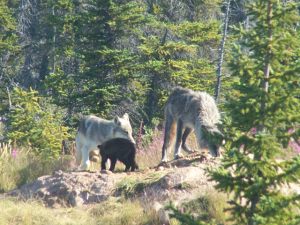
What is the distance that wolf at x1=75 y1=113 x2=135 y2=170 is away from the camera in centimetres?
1175

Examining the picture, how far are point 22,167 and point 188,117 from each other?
374cm

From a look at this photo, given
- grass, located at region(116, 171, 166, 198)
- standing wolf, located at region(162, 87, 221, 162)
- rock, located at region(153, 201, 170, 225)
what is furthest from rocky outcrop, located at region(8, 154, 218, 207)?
standing wolf, located at region(162, 87, 221, 162)

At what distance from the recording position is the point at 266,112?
17.7 feet

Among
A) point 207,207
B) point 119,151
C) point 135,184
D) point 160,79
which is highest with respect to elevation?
point 160,79

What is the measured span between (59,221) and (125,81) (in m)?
10.9

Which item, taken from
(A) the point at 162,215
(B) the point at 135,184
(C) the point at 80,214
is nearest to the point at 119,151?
(B) the point at 135,184

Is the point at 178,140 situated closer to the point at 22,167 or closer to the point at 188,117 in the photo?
the point at 188,117

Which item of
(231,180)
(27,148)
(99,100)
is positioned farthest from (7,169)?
(231,180)

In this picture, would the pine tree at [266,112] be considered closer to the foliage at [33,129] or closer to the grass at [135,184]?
the grass at [135,184]

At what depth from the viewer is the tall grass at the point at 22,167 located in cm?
1187

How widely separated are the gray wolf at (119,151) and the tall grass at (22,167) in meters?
1.83

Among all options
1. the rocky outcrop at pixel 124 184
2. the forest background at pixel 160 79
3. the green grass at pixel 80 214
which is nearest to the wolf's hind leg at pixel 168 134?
the rocky outcrop at pixel 124 184

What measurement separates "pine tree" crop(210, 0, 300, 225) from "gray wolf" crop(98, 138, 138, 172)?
5575 millimetres

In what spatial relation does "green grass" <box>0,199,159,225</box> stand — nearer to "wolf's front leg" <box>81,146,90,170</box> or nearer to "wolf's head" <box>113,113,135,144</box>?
"wolf's front leg" <box>81,146,90,170</box>
